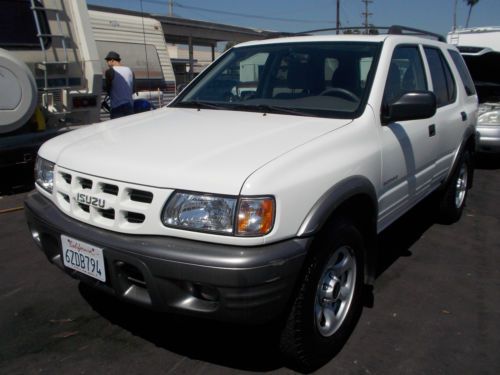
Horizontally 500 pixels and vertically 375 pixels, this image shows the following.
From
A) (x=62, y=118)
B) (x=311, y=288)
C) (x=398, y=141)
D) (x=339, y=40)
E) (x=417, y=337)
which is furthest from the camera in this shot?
(x=62, y=118)

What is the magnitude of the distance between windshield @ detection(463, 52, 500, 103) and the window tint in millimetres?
4644

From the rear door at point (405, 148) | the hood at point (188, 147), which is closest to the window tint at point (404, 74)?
the rear door at point (405, 148)

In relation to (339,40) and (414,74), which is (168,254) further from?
(414,74)

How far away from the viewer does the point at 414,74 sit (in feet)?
12.4

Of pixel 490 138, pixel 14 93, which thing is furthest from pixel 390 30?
pixel 490 138

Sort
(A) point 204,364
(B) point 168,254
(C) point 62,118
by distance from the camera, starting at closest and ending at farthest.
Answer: (B) point 168,254
(A) point 204,364
(C) point 62,118

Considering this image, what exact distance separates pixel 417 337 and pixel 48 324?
2.25m

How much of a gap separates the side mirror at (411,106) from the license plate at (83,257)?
74.8 inches

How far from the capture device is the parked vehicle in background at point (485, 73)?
7617 mm

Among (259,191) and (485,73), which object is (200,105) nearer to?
(259,191)

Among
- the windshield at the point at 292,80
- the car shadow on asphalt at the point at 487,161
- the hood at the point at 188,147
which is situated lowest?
the car shadow on asphalt at the point at 487,161

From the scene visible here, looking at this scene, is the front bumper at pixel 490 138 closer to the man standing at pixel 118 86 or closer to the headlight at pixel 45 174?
the man standing at pixel 118 86

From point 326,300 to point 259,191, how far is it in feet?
2.86

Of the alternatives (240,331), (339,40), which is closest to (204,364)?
(240,331)
